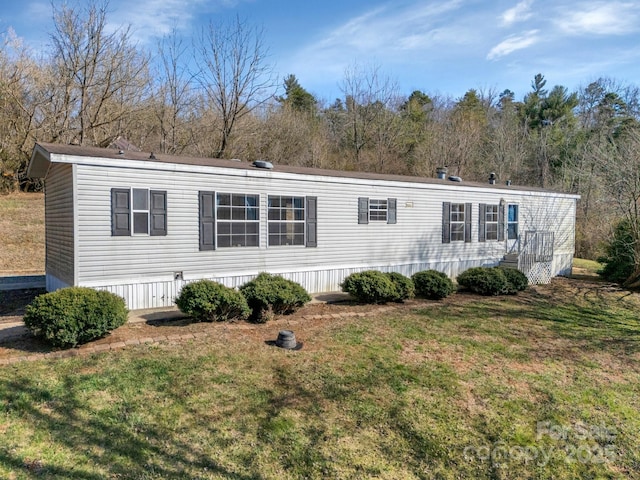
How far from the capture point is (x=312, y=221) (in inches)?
394

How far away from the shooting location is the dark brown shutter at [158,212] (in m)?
7.81

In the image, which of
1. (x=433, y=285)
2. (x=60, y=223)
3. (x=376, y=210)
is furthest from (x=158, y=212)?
(x=433, y=285)

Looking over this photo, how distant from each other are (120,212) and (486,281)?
864cm

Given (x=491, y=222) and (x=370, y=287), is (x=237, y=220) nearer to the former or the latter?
(x=370, y=287)

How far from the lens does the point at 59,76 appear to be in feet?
60.8

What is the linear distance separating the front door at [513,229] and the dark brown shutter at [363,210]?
6179 millimetres

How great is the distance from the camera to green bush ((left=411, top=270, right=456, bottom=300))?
9570 mm

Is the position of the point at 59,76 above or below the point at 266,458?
above

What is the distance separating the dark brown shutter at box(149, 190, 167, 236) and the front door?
37.8ft

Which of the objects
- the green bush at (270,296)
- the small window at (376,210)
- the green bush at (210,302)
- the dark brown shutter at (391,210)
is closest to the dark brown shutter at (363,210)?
the small window at (376,210)

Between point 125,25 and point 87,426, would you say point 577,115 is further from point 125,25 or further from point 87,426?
point 87,426

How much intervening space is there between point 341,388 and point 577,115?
34097 millimetres

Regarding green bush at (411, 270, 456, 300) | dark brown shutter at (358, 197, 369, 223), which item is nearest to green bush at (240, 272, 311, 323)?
green bush at (411, 270, 456, 300)

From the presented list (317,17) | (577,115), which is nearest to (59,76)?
(317,17)
